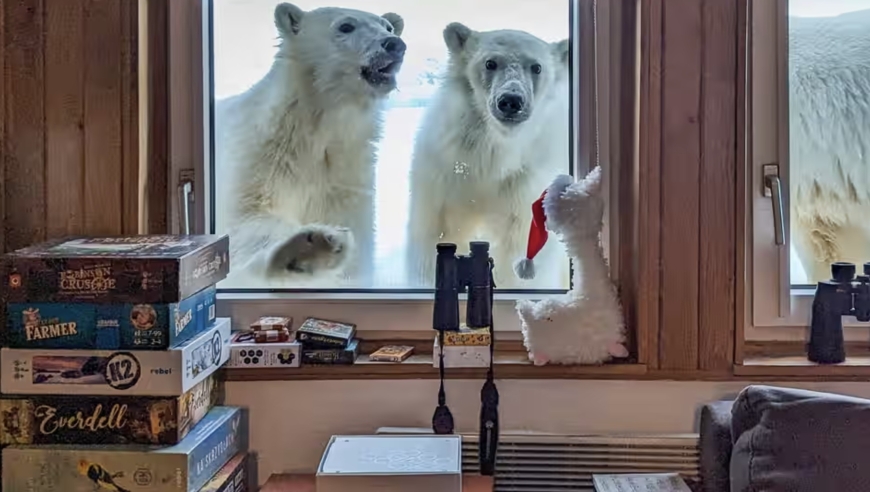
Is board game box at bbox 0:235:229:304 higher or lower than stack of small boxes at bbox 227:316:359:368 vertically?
higher

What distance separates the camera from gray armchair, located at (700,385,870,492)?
3.68 ft

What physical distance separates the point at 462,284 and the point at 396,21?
1.87 ft

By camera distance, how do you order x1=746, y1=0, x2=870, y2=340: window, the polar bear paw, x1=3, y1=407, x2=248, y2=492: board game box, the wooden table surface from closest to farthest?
x1=3, y1=407, x2=248, y2=492: board game box < the wooden table surface < x1=746, y1=0, x2=870, y2=340: window < the polar bear paw

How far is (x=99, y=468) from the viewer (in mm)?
1297

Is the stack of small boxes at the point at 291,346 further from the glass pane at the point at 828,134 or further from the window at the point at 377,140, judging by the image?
the glass pane at the point at 828,134

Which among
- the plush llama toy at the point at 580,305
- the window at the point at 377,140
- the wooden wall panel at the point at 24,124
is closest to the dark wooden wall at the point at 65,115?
the wooden wall panel at the point at 24,124

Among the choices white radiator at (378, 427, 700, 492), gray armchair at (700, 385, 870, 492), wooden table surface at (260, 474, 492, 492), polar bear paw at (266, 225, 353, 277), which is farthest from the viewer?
polar bear paw at (266, 225, 353, 277)

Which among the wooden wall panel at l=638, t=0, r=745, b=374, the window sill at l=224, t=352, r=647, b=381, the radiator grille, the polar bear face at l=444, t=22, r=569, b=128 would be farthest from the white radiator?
the polar bear face at l=444, t=22, r=569, b=128

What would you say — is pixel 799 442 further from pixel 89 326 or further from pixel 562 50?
pixel 89 326

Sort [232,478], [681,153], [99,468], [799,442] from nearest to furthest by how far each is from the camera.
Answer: [799,442] < [99,468] < [232,478] < [681,153]

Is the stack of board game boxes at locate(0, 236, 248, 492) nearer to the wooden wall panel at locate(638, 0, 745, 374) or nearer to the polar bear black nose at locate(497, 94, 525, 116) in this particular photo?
the polar bear black nose at locate(497, 94, 525, 116)

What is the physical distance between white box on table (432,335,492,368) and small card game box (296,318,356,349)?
0.20 m

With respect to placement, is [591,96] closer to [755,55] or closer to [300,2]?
[755,55]

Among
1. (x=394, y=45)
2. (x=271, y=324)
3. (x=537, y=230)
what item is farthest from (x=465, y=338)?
(x=394, y=45)
